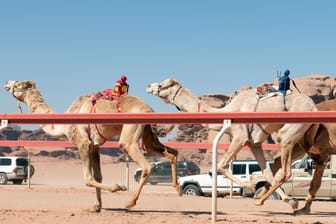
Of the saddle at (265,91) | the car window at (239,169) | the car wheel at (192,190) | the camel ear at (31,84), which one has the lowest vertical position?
the car wheel at (192,190)

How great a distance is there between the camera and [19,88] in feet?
54.5

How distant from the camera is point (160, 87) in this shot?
57.3 ft

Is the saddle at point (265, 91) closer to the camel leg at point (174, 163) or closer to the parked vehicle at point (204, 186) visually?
the camel leg at point (174, 163)

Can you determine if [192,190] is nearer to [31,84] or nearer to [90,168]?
[31,84]

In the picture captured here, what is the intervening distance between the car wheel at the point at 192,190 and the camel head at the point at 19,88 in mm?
13464

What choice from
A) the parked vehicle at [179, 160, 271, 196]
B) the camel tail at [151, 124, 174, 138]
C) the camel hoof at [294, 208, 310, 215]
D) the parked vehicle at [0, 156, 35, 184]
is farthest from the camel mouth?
the parked vehicle at [0, 156, 35, 184]

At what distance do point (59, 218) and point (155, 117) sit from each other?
7.41 feet

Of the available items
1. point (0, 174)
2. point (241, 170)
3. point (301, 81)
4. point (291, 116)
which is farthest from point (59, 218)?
point (301, 81)

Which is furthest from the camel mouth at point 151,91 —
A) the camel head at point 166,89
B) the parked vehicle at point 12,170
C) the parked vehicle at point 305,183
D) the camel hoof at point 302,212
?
the parked vehicle at point 12,170

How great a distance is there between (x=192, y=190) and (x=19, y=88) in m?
13.8

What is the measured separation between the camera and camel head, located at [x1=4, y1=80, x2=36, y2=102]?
Result: 16547 mm

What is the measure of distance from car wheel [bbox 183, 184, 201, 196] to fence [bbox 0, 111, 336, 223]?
17.5 m

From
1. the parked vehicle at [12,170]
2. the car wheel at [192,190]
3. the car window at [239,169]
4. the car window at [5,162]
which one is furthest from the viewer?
the car window at [5,162]

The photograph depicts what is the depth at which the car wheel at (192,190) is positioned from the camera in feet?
95.2
